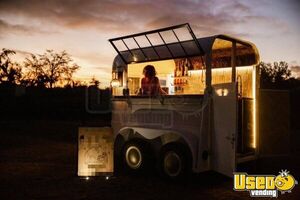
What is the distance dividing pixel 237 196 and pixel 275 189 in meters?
0.81

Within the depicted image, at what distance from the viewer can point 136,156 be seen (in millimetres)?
7785

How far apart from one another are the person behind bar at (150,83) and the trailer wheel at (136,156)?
137 centimetres

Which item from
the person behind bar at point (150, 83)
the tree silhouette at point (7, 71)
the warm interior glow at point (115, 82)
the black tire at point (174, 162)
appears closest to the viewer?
the black tire at point (174, 162)

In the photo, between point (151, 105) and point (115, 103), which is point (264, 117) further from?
point (115, 103)

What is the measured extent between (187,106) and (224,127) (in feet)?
3.59

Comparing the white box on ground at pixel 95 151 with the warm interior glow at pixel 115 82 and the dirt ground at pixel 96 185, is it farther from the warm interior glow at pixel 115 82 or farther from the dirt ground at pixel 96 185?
the warm interior glow at pixel 115 82

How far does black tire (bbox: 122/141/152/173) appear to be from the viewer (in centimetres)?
762

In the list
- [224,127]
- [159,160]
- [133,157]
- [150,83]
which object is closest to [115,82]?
[150,83]

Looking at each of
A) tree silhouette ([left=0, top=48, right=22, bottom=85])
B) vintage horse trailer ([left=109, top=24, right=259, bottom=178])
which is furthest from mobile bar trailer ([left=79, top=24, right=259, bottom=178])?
tree silhouette ([left=0, top=48, right=22, bottom=85])

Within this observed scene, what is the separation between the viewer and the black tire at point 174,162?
6746 millimetres

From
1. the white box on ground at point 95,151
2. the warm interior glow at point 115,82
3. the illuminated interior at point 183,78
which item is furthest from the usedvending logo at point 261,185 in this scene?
the warm interior glow at point 115,82

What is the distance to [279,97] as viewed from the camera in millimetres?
7988

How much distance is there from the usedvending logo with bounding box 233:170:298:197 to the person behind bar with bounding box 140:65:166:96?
2900 mm

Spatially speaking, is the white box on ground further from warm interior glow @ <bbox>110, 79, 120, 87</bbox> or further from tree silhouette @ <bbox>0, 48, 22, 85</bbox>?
tree silhouette @ <bbox>0, 48, 22, 85</bbox>
